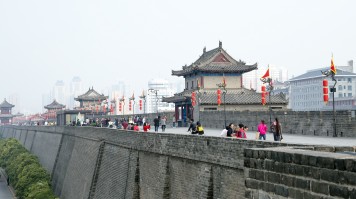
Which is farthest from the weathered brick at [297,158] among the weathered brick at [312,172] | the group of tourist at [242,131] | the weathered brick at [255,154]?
the group of tourist at [242,131]

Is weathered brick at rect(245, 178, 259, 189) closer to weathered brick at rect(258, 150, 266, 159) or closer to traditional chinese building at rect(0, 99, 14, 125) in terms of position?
A: weathered brick at rect(258, 150, 266, 159)

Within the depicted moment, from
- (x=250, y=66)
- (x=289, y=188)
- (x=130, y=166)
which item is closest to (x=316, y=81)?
(x=250, y=66)

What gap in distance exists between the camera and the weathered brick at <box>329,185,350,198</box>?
541cm

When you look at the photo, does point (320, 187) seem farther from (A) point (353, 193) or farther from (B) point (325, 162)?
(A) point (353, 193)

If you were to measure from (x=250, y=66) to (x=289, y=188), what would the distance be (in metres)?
35.1

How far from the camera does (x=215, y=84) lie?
40938 mm

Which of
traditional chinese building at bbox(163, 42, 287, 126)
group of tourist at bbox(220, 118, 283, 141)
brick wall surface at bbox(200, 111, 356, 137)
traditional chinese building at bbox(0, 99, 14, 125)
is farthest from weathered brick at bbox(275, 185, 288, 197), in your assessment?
traditional chinese building at bbox(0, 99, 14, 125)

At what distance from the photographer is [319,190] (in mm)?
5871

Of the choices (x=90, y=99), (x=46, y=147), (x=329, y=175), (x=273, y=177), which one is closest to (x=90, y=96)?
(x=90, y=99)

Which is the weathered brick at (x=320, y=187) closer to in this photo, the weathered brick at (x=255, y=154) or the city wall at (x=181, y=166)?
the city wall at (x=181, y=166)

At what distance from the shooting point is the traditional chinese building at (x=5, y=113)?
12062 centimetres

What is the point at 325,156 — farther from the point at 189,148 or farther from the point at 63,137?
the point at 63,137

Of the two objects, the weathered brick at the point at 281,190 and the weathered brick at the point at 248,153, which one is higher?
the weathered brick at the point at 248,153

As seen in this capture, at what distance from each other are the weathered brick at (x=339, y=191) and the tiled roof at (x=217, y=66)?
3411cm
